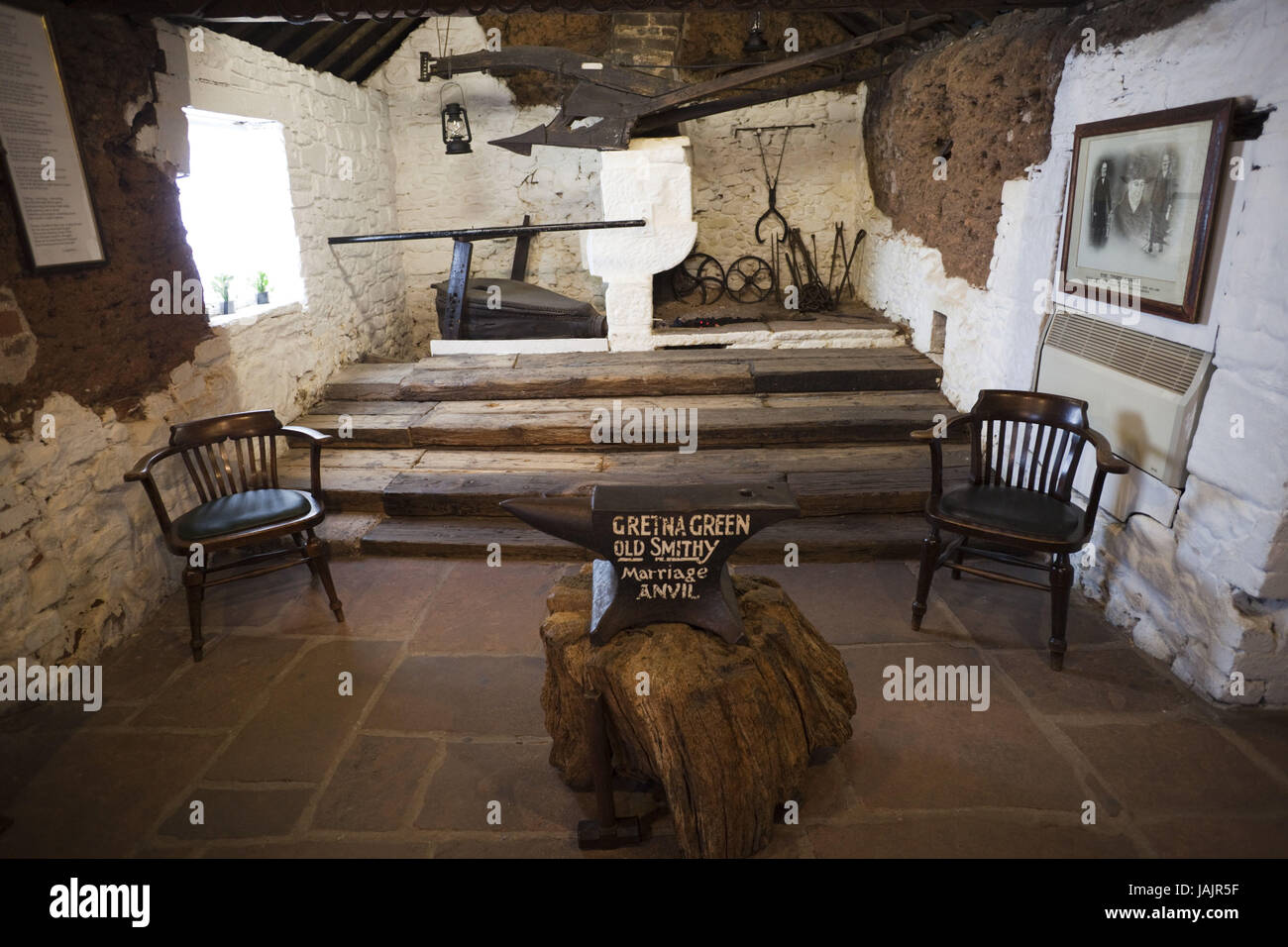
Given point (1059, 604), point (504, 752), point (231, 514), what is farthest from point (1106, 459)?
point (231, 514)

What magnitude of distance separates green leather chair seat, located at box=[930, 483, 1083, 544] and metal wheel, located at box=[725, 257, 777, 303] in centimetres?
421

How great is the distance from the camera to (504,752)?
2744 mm

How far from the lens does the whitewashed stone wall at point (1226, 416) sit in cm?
258

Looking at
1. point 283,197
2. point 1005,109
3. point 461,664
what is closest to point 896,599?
point 461,664

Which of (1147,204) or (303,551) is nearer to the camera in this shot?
(1147,204)

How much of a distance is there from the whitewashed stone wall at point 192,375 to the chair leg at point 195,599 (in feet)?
1.45

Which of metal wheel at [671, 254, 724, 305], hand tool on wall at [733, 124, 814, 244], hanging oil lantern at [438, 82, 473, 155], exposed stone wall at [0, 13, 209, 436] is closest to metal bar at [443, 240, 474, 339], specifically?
hanging oil lantern at [438, 82, 473, 155]

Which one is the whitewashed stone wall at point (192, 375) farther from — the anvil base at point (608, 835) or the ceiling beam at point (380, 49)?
the anvil base at point (608, 835)

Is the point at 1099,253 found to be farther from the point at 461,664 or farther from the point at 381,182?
the point at 381,182

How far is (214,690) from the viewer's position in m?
3.11

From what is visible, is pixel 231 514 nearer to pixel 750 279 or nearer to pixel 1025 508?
pixel 1025 508

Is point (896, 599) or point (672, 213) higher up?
point (672, 213)

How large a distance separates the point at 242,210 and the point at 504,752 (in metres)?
4.24

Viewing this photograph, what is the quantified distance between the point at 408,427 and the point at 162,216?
173 centimetres
